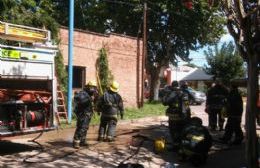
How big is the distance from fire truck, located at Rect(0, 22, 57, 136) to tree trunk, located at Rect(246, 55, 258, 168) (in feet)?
17.7

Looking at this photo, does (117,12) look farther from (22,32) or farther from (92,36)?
(22,32)

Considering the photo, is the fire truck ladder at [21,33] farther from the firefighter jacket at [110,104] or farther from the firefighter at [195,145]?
the firefighter at [195,145]

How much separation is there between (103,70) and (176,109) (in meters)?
11.8

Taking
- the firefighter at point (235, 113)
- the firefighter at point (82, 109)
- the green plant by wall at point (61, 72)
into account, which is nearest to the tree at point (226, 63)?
the green plant by wall at point (61, 72)

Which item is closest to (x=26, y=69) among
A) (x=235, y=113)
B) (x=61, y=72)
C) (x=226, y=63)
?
(x=235, y=113)

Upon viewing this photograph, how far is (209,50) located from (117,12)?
14653 millimetres

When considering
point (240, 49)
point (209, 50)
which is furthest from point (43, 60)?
point (209, 50)

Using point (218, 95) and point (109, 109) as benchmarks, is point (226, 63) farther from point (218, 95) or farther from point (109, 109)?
point (109, 109)

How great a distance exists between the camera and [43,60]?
12.8 meters

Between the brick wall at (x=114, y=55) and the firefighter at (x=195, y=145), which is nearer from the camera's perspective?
the firefighter at (x=195, y=145)

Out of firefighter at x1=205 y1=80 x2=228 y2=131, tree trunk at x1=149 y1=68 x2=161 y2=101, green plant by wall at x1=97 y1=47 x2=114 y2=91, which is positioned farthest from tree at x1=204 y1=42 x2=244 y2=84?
firefighter at x1=205 y1=80 x2=228 y2=131

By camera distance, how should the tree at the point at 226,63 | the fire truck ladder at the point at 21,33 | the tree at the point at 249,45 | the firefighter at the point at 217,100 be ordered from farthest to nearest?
the tree at the point at 226,63 < the firefighter at the point at 217,100 < the fire truck ladder at the point at 21,33 < the tree at the point at 249,45

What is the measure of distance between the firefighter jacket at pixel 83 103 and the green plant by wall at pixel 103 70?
1149cm

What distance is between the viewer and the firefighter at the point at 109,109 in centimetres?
1385
